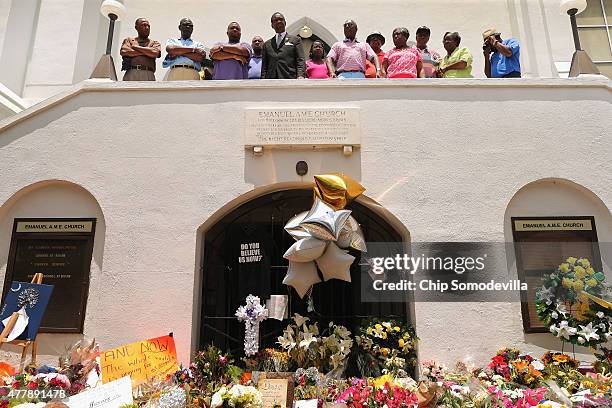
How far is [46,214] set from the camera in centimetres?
732

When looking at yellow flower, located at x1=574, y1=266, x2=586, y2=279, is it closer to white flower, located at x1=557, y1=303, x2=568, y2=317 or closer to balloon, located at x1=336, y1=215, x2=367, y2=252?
white flower, located at x1=557, y1=303, x2=568, y2=317

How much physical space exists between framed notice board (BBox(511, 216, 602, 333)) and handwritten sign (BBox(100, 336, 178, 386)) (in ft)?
14.1

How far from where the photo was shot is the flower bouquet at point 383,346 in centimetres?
630

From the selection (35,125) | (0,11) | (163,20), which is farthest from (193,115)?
(0,11)

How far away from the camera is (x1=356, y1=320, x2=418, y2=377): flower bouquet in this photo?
6.30 m

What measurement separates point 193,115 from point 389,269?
338 cm

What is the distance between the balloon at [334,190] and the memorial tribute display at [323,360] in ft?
0.04

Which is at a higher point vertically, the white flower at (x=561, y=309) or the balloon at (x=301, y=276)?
the balloon at (x=301, y=276)

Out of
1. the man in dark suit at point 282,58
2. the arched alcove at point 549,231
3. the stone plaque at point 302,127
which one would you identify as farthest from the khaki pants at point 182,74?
the arched alcove at point 549,231

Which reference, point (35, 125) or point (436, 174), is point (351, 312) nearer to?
point (436, 174)

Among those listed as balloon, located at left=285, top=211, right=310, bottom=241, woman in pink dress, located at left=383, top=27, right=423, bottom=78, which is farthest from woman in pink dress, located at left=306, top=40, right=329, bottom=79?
balloon, located at left=285, top=211, right=310, bottom=241

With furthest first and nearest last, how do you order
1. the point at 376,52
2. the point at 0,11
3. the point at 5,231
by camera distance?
the point at 0,11 → the point at 376,52 → the point at 5,231

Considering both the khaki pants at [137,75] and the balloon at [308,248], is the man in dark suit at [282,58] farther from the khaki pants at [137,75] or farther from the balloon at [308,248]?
the balloon at [308,248]

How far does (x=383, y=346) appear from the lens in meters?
6.36
